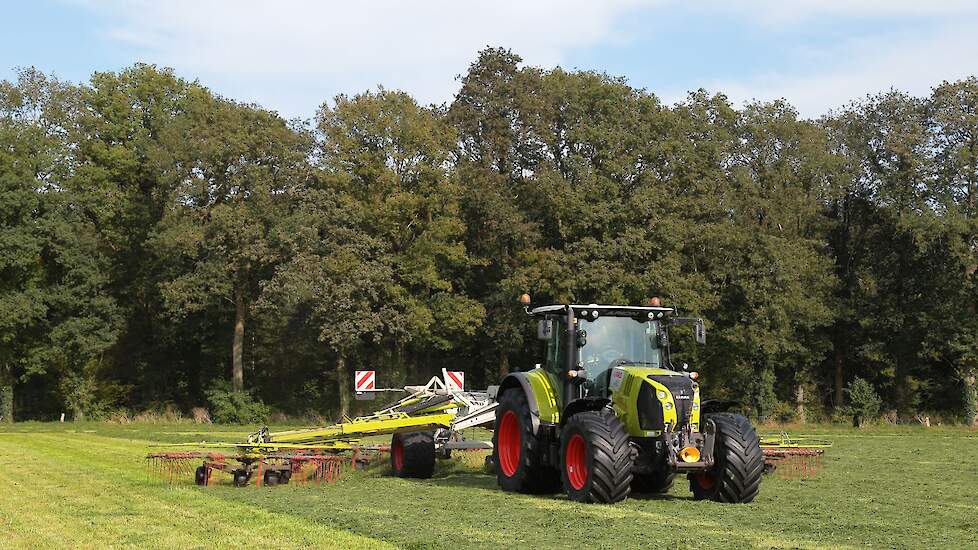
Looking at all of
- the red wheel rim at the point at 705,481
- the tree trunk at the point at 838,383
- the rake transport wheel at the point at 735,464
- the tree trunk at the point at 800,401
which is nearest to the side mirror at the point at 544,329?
the rake transport wheel at the point at 735,464

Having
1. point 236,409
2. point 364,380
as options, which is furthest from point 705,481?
point 236,409

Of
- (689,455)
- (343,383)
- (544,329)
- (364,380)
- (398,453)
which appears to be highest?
(544,329)

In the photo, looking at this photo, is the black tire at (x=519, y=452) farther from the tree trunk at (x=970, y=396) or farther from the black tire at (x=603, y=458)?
the tree trunk at (x=970, y=396)

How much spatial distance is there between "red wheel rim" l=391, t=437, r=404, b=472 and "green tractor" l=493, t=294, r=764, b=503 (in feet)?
7.66

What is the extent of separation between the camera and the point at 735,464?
13.4 metres

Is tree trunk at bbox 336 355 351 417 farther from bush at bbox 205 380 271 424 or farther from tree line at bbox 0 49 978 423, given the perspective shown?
bush at bbox 205 380 271 424

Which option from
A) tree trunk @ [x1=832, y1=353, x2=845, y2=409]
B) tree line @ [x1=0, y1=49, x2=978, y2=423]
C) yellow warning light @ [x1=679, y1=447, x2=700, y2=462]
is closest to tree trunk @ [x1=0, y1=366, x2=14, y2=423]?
tree line @ [x1=0, y1=49, x2=978, y2=423]

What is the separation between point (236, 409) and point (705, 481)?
32.5m

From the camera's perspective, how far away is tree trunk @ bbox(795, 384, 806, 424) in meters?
43.9

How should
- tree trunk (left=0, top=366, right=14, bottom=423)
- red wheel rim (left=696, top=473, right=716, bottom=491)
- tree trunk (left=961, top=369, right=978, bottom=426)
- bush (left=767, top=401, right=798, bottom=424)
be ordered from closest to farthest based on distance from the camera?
1. red wheel rim (left=696, top=473, right=716, bottom=491)
2. tree trunk (left=961, top=369, right=978, bottom=426)
3. bush (left=767, top=401, right=798, bottom=424)
4. tree trunk (left=0, top=366, right=14, bottom=423)

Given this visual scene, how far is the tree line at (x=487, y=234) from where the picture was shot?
135 feet

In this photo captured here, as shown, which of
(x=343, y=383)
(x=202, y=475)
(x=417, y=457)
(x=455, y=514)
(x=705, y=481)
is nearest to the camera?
(x=455, y=514)

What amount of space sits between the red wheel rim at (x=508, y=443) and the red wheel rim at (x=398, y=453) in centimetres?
241

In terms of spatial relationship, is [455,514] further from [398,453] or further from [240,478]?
[398,453]
